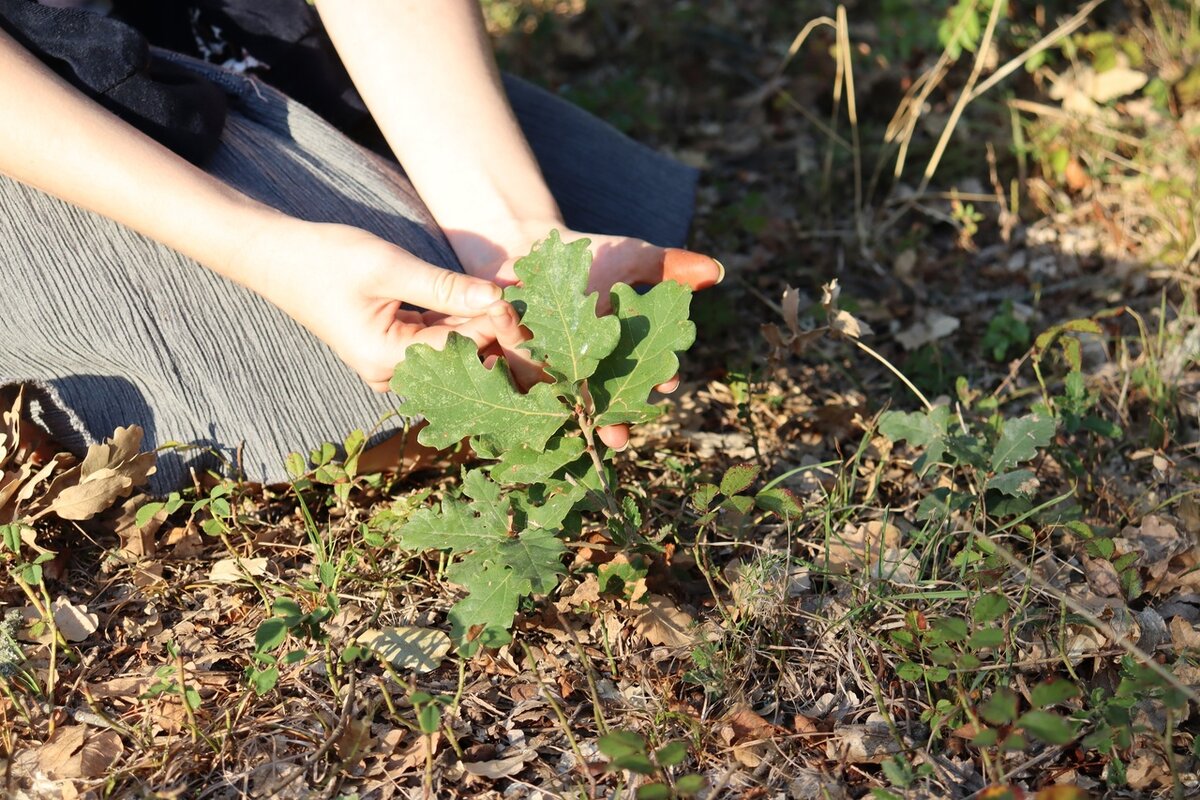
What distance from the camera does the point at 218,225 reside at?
1717 millimetres

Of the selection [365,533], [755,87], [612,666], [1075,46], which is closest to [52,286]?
[365,533]

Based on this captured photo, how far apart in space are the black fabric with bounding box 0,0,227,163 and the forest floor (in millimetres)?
561

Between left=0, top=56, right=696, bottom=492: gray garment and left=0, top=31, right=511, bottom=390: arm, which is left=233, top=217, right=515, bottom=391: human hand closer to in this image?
left=0, top=31, right=511, bottom=390: arm

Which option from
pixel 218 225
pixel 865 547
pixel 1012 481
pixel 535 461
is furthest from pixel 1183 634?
pixel 218 225

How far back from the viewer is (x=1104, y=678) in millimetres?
1645

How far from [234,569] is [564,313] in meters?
0.78

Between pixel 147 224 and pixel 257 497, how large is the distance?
567 millimetres

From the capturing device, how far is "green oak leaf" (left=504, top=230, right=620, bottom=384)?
157 cm

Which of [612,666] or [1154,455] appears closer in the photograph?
[612,666]

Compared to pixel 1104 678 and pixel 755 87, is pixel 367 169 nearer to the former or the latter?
pixel 1104 678

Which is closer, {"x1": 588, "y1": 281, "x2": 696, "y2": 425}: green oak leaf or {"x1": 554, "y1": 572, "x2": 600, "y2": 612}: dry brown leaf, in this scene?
{"x1": 588, "y1": 281, "x2": 696, "y2": 425}: green oak leaf

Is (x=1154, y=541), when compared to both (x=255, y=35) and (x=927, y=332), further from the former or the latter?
(x=255, y=35)

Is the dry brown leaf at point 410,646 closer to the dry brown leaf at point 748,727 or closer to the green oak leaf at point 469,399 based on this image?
the green oak leaf at point 469,399

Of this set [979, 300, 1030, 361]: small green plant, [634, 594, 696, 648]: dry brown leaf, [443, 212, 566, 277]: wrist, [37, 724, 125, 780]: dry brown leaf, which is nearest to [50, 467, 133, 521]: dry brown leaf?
[37, 724, 125, 780]: dry brown leaf
